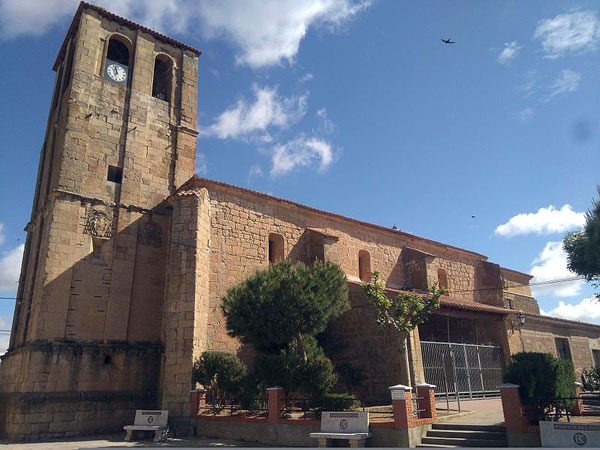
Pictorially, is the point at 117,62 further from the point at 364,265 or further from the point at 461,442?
the point at 461,442

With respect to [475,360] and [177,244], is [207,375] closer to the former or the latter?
[177,244]

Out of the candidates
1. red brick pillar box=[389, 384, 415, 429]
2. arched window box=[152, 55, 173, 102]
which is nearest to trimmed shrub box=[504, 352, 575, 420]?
red brick pillar box=[389, 384, 415, 429]

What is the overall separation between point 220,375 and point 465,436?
6.77 metres

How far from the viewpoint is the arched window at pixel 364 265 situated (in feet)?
69.9

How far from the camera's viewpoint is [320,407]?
11234mm

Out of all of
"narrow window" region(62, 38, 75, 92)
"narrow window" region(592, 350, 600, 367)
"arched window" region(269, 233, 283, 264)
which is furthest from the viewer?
"narrow window" region(592, 350, 600, 367)

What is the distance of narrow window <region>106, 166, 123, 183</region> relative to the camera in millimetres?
17562

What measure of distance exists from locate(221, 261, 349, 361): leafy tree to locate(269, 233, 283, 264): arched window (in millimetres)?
4793

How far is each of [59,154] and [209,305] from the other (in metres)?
8.22

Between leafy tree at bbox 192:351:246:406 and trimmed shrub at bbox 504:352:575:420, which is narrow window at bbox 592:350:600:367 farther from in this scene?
leafy tree at bbox 192:351:246:406

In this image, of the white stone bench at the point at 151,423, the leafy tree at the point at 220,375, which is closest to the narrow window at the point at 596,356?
the leafy tree at the point at 220,375

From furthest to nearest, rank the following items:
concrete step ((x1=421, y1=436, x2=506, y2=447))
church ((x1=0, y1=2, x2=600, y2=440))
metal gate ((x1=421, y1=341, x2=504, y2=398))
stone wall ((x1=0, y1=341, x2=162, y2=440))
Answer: metal gate ((x1=421, y1=341, x2=504, y2=398)) → church ((x1=0, y1=2, x2=600, y2=440)) → stone wall ((x1=0, y1=341, x2=162, y2=440)) → concrete step ((x1=421, y1=436, x2=506, y2=447))

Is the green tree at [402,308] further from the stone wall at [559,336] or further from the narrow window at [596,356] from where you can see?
the narrow window at [596,356]

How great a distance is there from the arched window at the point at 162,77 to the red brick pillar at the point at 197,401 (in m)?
13.0
